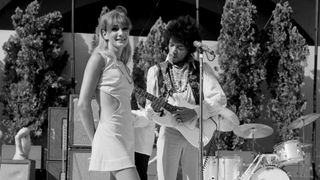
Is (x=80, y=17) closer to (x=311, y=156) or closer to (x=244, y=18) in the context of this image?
(x=244, y=18)

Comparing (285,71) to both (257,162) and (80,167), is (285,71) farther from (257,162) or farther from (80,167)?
(80,167)

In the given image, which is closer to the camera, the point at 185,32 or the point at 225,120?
the point at 185,32

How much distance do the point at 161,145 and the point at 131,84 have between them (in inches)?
37.3

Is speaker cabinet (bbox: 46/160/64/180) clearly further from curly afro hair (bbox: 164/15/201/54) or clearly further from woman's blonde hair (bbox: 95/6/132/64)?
woman's blonde hair (bbox: 95/6/132/64)

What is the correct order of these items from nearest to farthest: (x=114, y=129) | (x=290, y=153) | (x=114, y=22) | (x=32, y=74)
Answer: (x=114, y=129), (x=114, y=22), (x=290, y=153), (x=32, y=74)

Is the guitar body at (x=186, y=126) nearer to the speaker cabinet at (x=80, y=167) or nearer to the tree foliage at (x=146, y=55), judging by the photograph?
the speaker cabinet at (x=80, y=167)

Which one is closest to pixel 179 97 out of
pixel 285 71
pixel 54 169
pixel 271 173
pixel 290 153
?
pixel 54 169

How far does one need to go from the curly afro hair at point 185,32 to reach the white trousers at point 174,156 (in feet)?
1.86

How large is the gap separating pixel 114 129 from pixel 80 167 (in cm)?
221

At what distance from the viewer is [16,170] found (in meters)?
6.85

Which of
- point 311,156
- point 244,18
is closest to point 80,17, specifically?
point 244,18

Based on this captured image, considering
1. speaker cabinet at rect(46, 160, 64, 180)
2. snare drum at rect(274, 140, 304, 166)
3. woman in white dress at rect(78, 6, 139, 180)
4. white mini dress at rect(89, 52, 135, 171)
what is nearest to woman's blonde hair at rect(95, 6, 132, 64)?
woman in white dress at rect(78, 6, 139, 180)

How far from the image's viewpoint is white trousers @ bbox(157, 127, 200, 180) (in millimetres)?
4051

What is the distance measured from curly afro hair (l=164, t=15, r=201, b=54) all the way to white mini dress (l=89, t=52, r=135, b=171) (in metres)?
1.09
